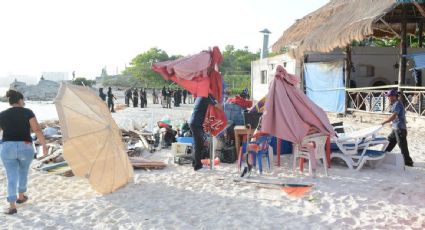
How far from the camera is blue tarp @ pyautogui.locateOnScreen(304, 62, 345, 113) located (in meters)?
15.9

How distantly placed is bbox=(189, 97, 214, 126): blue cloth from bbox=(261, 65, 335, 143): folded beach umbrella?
1.04m

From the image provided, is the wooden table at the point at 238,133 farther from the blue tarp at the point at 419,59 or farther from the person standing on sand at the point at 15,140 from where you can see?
the blue tarp at the point at 419,59

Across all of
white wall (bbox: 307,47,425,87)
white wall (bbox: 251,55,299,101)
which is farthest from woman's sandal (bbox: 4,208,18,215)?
white wall (bbox: 251,55,299,101)

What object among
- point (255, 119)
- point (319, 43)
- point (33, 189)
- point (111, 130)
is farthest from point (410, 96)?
point (33, 189)

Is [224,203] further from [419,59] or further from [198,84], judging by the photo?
[419,59]

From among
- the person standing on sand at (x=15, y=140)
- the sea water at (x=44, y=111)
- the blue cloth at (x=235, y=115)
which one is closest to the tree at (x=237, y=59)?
the sea water at (x=44, y=111)

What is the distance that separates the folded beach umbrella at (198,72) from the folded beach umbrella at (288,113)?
972 millimetres

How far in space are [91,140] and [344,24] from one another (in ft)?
34.4

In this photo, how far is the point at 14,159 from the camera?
4570 millimetres

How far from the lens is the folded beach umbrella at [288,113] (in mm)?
5895

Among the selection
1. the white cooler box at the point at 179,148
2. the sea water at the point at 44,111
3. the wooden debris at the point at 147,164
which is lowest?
the sea water at the point at 44,111

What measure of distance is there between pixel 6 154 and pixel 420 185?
206 inches

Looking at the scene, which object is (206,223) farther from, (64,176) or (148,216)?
(64,176)

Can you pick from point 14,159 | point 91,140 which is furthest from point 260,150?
point 14,159
